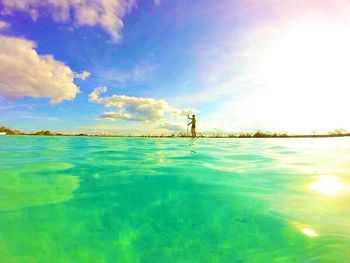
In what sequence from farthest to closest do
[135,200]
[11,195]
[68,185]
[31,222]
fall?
[68,185] → [11,195] → [135,200] → [31,222]

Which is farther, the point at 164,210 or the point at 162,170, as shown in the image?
the point at 162,170

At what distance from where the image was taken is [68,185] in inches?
209

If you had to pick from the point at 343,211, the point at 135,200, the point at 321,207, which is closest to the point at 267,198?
the point at 321,207

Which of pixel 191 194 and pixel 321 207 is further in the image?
pixel 191 194

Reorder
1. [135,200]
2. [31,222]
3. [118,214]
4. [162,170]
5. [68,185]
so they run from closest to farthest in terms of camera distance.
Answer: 1. [31,222]
2. [118,214]
3. [135,200]
4. [68,185]
5. [162,170]

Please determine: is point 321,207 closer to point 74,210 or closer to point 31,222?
point 74,210

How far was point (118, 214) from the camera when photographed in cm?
375

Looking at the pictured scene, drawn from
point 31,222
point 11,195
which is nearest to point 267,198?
point 31,222

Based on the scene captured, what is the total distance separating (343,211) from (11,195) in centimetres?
562

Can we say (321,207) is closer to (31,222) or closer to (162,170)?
(162,170)

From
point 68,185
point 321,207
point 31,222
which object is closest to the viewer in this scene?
point 31,222

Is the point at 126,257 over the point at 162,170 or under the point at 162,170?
under

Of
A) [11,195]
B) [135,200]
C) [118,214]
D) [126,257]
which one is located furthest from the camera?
[11,195]

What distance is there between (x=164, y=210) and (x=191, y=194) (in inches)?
34.7
